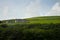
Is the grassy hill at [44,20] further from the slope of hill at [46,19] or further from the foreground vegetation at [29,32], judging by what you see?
the foreground vegetation at [29,32]

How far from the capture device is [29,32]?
578cm

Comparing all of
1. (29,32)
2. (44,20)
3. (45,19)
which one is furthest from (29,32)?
(45,19)

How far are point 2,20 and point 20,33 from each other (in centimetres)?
108

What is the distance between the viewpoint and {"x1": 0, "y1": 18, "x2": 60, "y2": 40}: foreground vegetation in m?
5.68

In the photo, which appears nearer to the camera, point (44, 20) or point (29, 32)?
point (29, 32)

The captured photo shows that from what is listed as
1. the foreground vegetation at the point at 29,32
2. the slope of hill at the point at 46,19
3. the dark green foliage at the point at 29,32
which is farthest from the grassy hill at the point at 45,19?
the dark green foliage at the point at 29,32

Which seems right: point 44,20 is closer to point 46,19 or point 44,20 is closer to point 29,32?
point 46,19

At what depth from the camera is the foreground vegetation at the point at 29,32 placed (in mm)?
5680

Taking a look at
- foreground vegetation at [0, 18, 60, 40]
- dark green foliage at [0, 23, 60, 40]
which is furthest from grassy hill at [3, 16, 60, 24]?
dark green foliage at [0, 23, 60, 40]

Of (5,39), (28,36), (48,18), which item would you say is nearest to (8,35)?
(5,39)

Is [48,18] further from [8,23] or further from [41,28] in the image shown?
[8,23]

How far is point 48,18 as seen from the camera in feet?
21.8

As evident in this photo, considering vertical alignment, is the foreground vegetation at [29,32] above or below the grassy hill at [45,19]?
below

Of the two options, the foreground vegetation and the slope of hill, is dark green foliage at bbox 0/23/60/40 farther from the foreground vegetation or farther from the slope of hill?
the slope of hill
